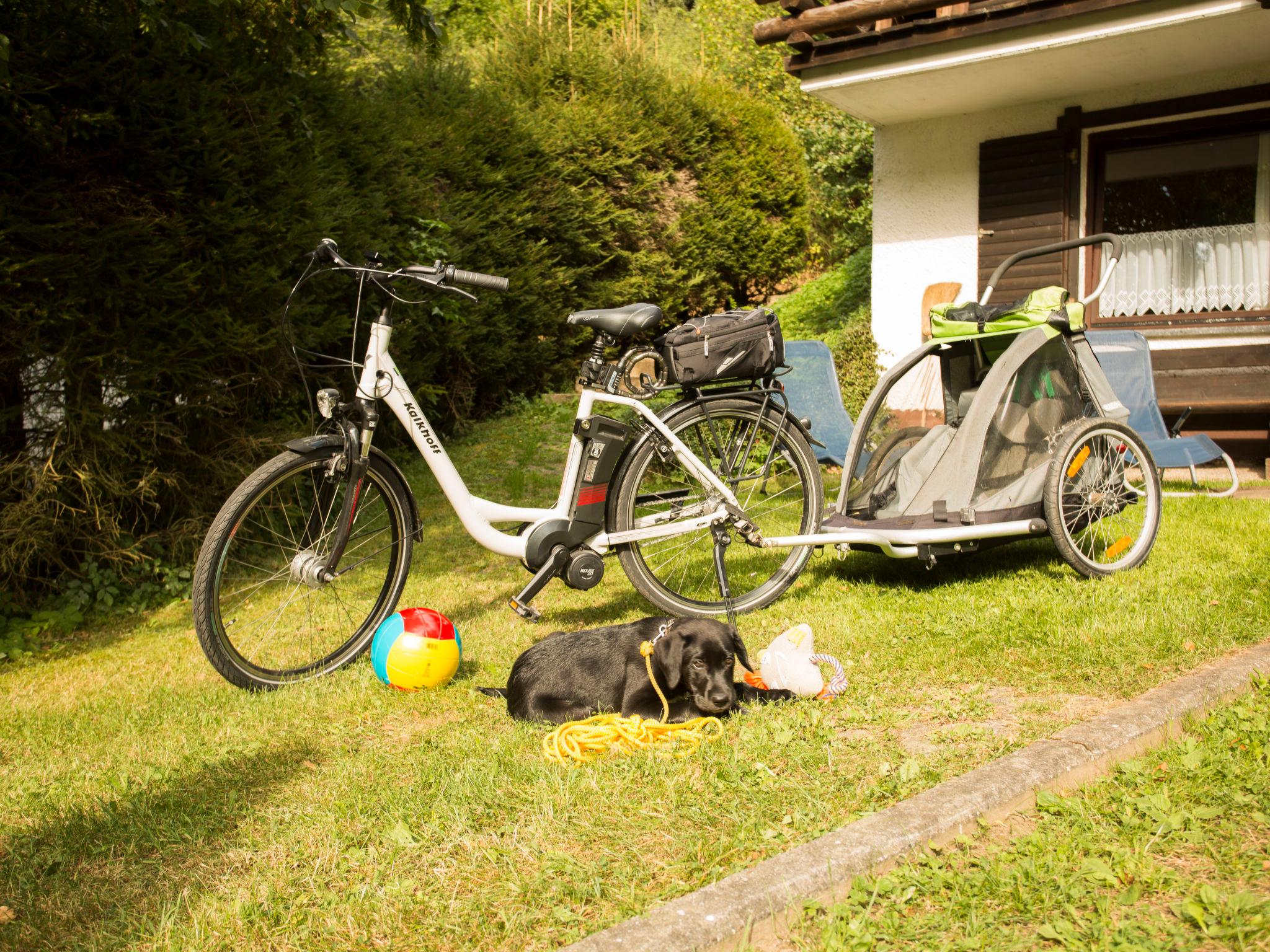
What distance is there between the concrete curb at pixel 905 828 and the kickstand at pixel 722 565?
1.57 meters

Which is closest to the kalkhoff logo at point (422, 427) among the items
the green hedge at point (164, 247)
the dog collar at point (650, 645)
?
the dog collar at point (650, 645)

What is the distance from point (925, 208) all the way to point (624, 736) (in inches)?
286

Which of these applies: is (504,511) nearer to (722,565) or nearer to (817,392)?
(722,565)

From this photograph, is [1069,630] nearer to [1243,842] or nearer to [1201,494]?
[1243,842]

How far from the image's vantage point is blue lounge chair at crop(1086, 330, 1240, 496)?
232 inches

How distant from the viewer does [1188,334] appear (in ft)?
25.9

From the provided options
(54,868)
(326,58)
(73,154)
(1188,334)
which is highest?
(326,58)

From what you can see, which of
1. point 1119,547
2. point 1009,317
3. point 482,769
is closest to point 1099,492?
point 1119,547

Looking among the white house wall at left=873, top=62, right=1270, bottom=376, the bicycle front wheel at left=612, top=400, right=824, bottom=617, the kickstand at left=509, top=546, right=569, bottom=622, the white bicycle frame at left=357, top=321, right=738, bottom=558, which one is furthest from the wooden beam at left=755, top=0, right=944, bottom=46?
the kickstand at left=509, top=546, right=569, bottom=622

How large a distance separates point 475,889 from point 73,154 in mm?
4087

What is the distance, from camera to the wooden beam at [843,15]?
7.33 metres

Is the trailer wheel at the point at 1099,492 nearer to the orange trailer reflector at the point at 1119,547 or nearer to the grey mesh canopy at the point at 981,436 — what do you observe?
the orange trailer reflector at the point at 1119,547

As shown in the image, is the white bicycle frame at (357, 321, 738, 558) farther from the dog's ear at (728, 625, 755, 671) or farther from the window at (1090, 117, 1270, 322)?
the window at (1090, 117, 1270, 322)

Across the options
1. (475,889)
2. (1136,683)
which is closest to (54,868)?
(475,889)
